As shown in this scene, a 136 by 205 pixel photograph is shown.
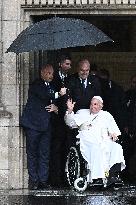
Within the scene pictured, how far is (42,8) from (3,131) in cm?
194

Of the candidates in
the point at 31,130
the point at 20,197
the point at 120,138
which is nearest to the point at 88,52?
the point at 120,138

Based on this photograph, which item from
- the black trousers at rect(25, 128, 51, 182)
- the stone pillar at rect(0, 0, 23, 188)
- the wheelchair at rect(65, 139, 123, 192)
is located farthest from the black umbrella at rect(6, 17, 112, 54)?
the wheelchair at rect(65, 139, 123, 192)

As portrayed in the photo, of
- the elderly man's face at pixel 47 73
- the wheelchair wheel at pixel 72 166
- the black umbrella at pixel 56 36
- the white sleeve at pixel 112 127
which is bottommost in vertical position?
the wheelchair wheel at pixel 72 166

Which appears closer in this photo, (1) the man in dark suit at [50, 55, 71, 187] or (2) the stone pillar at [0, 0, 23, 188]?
(2) the stone pillar at [0, 0, 23, 188]

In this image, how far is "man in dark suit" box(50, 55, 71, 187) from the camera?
12.3 metres

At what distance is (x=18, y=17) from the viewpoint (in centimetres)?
1224

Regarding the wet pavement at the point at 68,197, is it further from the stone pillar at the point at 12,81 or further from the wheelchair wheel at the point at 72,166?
the stone pillar at the point at 12,81

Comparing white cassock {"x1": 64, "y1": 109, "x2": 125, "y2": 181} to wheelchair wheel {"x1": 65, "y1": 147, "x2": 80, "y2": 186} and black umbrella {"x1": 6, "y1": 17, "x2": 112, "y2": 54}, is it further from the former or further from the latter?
black umbrella {"x1": 6, "y1": 17, "x2": 112, "y2": 54}

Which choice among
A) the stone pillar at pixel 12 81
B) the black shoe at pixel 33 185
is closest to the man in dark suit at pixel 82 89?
the stone pillar at pixel 12 81

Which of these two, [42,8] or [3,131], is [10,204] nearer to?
[3,131]

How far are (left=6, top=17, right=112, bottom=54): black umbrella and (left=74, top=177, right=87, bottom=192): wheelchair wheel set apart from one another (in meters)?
2.05

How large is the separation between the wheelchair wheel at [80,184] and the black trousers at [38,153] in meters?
0.57

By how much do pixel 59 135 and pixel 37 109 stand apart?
0.67 meters

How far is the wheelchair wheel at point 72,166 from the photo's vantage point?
12086 mm
